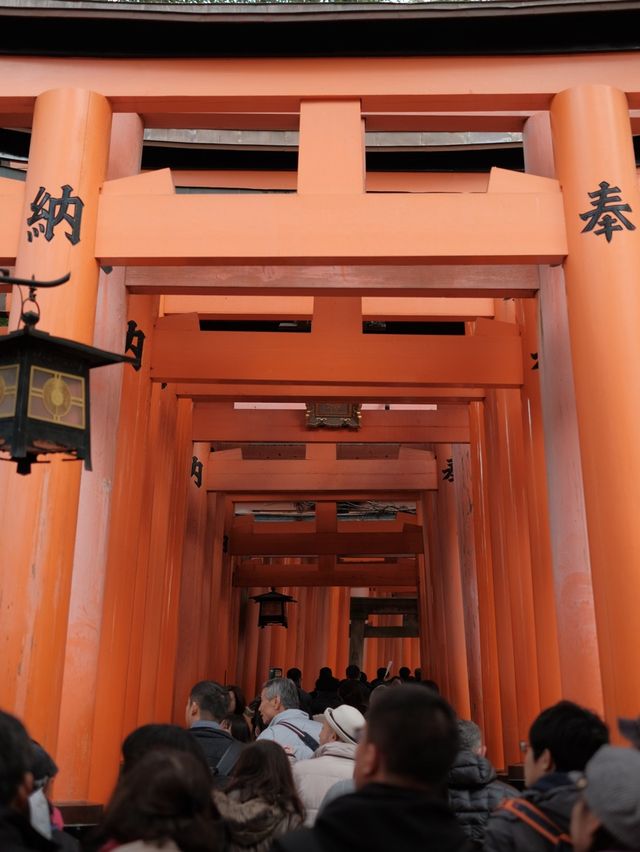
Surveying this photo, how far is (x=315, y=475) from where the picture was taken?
1325cm

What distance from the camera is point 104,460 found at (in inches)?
269

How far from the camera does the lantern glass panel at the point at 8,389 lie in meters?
4.14

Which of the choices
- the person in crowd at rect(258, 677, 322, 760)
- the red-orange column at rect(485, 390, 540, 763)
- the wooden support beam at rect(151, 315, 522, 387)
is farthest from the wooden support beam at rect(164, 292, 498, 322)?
the person in crowd at rect(258, 677, 322, 760)

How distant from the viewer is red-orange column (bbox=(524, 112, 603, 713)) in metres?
6.18

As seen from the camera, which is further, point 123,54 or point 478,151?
point 478,151

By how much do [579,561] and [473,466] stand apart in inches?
200

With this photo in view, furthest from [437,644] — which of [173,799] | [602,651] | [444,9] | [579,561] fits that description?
[173,799]

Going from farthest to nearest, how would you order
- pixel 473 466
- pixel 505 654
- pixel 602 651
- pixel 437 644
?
pixel 437 644
pixel 473 466
pixel 505 654
pixel 602 651

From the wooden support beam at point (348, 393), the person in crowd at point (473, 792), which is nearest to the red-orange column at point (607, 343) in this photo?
the person in crowd at point (473, 792)

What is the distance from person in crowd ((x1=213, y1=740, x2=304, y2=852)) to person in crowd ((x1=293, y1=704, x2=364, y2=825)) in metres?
0.58

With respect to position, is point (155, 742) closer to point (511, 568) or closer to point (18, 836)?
point (18, 836)

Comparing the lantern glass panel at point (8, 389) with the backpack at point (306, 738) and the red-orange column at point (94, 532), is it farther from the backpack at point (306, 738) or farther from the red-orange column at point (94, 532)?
the backpack at point (306, 738)

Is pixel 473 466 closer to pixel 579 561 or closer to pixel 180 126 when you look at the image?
pixel 579 561

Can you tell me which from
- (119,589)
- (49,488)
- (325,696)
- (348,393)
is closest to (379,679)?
(325,696)
